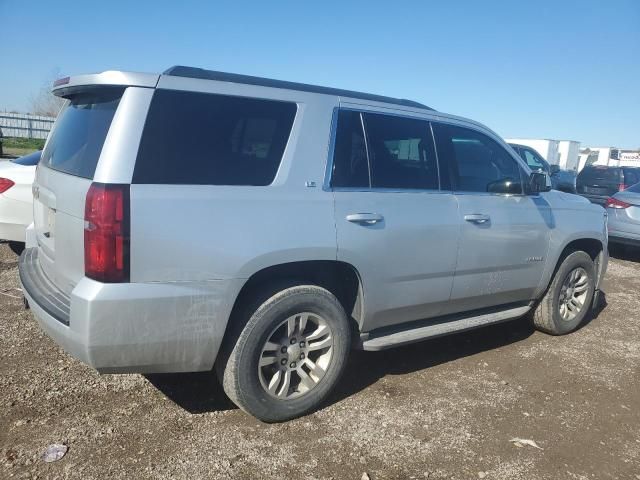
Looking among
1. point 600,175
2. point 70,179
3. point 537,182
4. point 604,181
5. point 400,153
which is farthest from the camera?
point 600,175

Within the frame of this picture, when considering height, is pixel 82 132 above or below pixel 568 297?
above

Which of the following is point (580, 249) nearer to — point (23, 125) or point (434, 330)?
point (434, 330)

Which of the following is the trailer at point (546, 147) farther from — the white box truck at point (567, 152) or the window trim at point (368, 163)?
the window trim at point (368, 163)

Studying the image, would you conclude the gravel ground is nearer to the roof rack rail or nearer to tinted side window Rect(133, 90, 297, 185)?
tinted side window Rect(133, 90, 297, 185)

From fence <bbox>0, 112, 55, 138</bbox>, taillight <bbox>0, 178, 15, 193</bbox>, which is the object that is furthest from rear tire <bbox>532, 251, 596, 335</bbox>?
fence <bbox>0, 112, 55, 138</bbox>

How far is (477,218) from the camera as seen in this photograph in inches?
159

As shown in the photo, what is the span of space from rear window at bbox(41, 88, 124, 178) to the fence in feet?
112

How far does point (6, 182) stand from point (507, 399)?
5402 mm

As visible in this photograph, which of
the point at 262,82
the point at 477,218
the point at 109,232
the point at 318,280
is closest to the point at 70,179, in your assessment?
the point at 109,232

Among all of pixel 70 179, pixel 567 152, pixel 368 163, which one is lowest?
pixel 70 179

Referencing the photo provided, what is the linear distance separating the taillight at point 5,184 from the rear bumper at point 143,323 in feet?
11.0

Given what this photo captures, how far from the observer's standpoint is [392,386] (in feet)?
12.7

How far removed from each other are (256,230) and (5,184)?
421 cm

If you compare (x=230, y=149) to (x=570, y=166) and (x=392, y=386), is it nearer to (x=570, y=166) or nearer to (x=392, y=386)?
(x=392, y=386)
